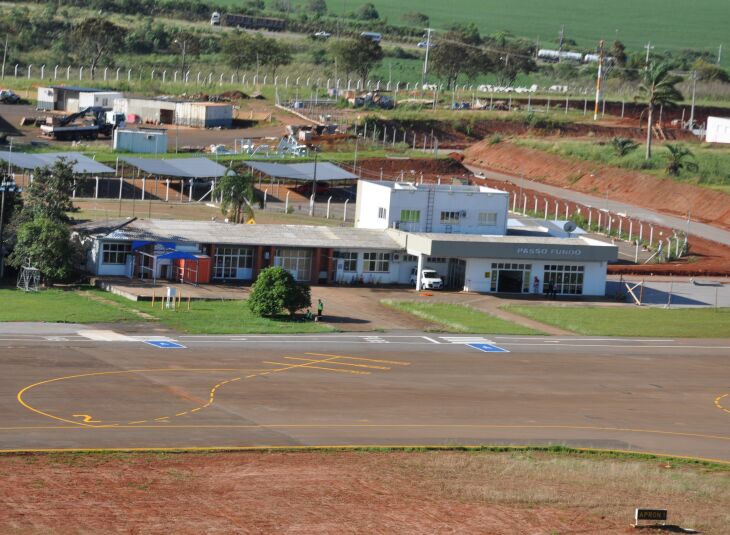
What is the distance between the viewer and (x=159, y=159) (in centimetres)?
13175

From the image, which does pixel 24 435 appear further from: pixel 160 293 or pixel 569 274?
pixel 569 274

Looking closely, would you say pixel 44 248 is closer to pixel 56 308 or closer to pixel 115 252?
pixel 115 252

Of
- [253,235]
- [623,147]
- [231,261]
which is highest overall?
[623,147]

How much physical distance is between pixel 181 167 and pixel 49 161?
12.9 meters

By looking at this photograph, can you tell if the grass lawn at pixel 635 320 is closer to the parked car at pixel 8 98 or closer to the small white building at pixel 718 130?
the small white building at pixel 718 130

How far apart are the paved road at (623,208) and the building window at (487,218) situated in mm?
27630

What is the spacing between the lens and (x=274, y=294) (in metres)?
78.6

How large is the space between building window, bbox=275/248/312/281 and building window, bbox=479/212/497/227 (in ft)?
51.1

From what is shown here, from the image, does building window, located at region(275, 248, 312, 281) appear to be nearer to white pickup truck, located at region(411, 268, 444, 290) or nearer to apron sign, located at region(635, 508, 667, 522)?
white pickup truck, located at region(411, 268, 444, 290)

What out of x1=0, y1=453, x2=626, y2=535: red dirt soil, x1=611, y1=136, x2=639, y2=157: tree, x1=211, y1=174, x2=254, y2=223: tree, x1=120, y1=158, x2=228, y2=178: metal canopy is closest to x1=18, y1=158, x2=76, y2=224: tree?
x1=211, y1=174, x2=254, y2=223: tree

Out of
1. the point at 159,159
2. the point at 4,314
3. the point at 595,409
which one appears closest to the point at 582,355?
the point at 595,409

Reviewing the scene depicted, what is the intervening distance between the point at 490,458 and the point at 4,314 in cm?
3420

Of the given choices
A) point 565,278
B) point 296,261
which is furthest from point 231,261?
point 565,278

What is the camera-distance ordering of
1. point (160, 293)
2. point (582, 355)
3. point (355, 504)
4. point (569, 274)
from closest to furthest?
point (355, 504)
point (582, 355)
point (160, 293)
point (569, 274)
